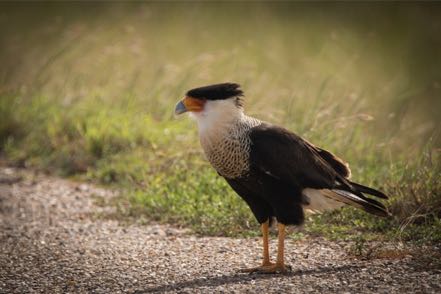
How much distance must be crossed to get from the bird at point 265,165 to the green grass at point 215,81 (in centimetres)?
62

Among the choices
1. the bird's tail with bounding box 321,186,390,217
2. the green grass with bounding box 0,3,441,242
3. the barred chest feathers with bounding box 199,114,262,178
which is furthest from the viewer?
the green grass with bounding box 0,3,441,242

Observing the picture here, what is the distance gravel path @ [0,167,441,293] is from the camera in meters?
4.21

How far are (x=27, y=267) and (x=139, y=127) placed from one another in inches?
122

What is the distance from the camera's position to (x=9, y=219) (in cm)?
603

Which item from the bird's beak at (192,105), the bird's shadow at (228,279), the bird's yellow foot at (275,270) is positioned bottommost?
the bird's shadow at (228,279)

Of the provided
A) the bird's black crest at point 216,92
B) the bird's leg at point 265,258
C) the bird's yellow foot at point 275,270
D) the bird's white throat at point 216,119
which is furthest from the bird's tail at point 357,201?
the bird's black crest at point 216,92

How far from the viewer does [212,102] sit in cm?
462

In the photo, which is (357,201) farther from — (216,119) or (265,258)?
(216,119)

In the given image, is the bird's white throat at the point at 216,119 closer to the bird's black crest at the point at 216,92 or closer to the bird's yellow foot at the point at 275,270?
the bird's black crest at the point at 216,92

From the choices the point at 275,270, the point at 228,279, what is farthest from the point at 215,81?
the point at 228,279

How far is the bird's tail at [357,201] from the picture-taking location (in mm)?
4746

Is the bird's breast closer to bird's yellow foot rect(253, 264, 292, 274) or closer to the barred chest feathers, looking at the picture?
the barred chest feathers

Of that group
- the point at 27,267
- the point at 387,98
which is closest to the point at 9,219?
the point at 27,267

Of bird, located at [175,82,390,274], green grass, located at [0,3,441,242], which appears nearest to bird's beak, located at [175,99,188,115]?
bird, located at [175,82,390,274]
